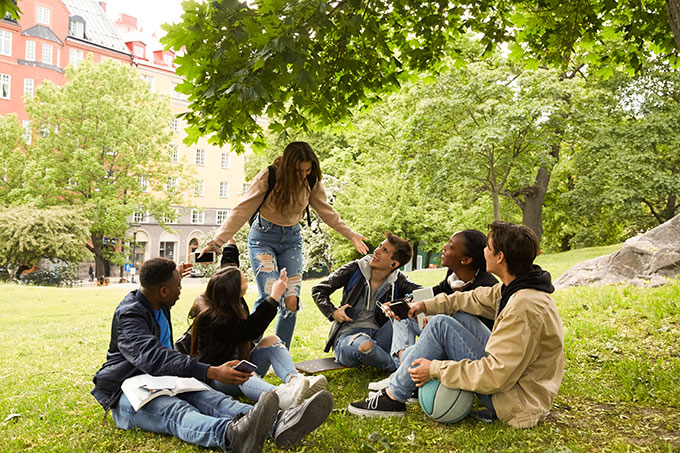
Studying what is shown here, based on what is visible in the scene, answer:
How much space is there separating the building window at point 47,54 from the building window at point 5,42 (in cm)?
215

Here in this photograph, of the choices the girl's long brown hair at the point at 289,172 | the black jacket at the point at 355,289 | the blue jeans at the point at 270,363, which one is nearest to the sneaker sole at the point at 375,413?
the blue jeans at the point at 270,363

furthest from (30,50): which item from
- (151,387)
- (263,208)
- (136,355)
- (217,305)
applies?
(151,387)

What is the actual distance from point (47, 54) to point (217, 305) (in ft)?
136

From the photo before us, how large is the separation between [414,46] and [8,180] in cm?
3277

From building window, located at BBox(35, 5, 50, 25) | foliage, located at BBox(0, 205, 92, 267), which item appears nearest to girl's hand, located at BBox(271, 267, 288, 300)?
foliage, located at BBox(0, 205, 92, 267)

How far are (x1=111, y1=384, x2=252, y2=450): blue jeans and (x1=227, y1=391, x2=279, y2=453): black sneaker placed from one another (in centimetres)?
13

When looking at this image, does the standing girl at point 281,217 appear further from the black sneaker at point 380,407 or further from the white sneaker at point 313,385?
the black sneaker at point 380,407

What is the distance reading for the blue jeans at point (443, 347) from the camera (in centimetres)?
358

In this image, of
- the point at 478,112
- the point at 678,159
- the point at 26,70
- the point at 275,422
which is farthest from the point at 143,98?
the point at 275,422

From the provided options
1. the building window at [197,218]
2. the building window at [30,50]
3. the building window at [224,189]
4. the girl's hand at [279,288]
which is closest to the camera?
the girl's hand at [279,288]

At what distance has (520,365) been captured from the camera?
3270 millimetres

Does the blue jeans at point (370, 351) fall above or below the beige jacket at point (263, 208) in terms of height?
below

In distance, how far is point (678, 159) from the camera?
68.1 feet

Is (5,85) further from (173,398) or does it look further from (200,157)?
(173,398)
